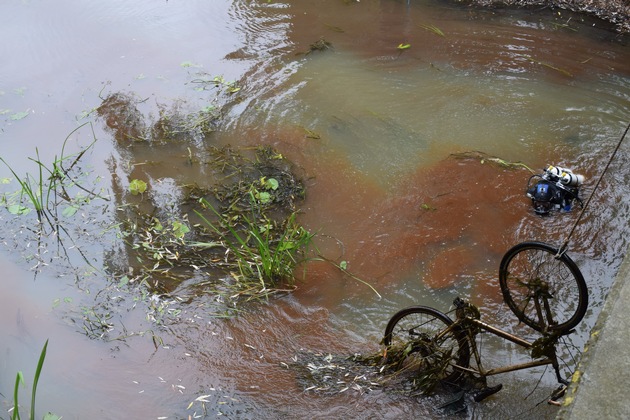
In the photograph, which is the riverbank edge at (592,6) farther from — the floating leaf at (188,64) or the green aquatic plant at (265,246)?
the green aquatic plant at (265,246)

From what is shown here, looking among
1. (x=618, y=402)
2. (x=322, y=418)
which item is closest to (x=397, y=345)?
(x=322, y=418)

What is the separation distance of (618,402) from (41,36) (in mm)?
8049

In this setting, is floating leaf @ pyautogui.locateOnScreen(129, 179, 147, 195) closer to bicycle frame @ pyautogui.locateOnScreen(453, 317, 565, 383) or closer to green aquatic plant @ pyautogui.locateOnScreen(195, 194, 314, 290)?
green aquatic plant @ pyautogui.locateOnScreen(195, 194, 314, 290)

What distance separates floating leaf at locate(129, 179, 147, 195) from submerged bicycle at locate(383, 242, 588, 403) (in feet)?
9.76

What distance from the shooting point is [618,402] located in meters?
2.55

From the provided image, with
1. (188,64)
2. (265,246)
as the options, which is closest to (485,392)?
(265,246)

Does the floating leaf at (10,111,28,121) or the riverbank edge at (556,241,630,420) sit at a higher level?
the floating leaf at (10,111,28,121)

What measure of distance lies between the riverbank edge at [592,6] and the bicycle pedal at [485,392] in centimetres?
586

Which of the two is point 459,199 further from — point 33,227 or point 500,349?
point 33,227

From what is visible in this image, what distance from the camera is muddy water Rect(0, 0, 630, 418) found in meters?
3.95

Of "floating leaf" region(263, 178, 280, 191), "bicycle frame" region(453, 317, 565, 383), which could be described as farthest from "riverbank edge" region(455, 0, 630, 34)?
"bicycle frame" region(453, 317, 565, 383)

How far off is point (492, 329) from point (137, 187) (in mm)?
3779

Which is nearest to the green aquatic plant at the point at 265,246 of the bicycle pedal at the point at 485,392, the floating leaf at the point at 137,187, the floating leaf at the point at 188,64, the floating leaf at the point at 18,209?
the floating leaf at the point at 137,187

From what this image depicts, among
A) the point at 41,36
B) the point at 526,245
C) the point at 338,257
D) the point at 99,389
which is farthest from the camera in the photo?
the point at 41,36
